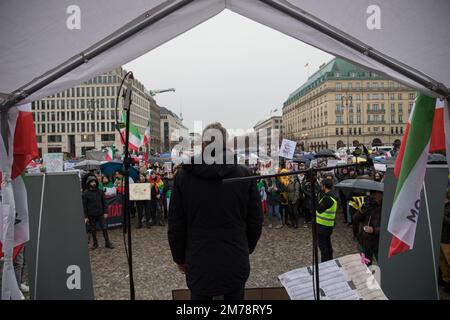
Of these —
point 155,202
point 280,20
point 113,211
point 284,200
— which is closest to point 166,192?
point 155,202

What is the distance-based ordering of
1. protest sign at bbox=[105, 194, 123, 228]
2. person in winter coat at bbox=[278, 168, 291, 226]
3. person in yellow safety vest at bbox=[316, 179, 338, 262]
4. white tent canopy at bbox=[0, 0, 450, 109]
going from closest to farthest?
white tent canopy at bbox=[0, 0, 450, 109], person in yellow safety vest at bbox=[316, 179, 338, 262], person in winter coat at bbox=[278, 168, 291, 226], protest sign at bbox=[105, 194, 123, 228]

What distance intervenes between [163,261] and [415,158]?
596 centimetres

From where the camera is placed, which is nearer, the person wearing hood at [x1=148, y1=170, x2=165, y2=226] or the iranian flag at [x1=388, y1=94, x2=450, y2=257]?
the iranian flag at [x1=388, y1=94, x2=450, y2=257]

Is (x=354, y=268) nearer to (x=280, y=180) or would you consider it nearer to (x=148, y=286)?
(x=148, y=286)

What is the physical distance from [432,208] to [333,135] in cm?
9786

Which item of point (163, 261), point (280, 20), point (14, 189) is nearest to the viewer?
point (280, 20)

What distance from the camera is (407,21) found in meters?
2.97

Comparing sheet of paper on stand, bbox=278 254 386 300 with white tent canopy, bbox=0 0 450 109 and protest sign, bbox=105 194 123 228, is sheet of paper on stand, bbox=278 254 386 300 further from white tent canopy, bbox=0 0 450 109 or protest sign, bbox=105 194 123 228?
protest sign, bbox=105 194 123 228

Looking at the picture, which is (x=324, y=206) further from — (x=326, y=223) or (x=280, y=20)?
(x=280, y=20)

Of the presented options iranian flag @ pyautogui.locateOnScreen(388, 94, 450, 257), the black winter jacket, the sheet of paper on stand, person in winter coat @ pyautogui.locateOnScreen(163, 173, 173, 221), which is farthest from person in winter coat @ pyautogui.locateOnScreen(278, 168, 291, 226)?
the black winter jacket

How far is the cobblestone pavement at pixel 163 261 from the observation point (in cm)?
598

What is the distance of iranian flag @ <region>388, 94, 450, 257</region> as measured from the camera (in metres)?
3.27

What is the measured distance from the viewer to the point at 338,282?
11.4 feet

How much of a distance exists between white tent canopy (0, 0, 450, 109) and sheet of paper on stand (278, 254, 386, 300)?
6.61 ft
